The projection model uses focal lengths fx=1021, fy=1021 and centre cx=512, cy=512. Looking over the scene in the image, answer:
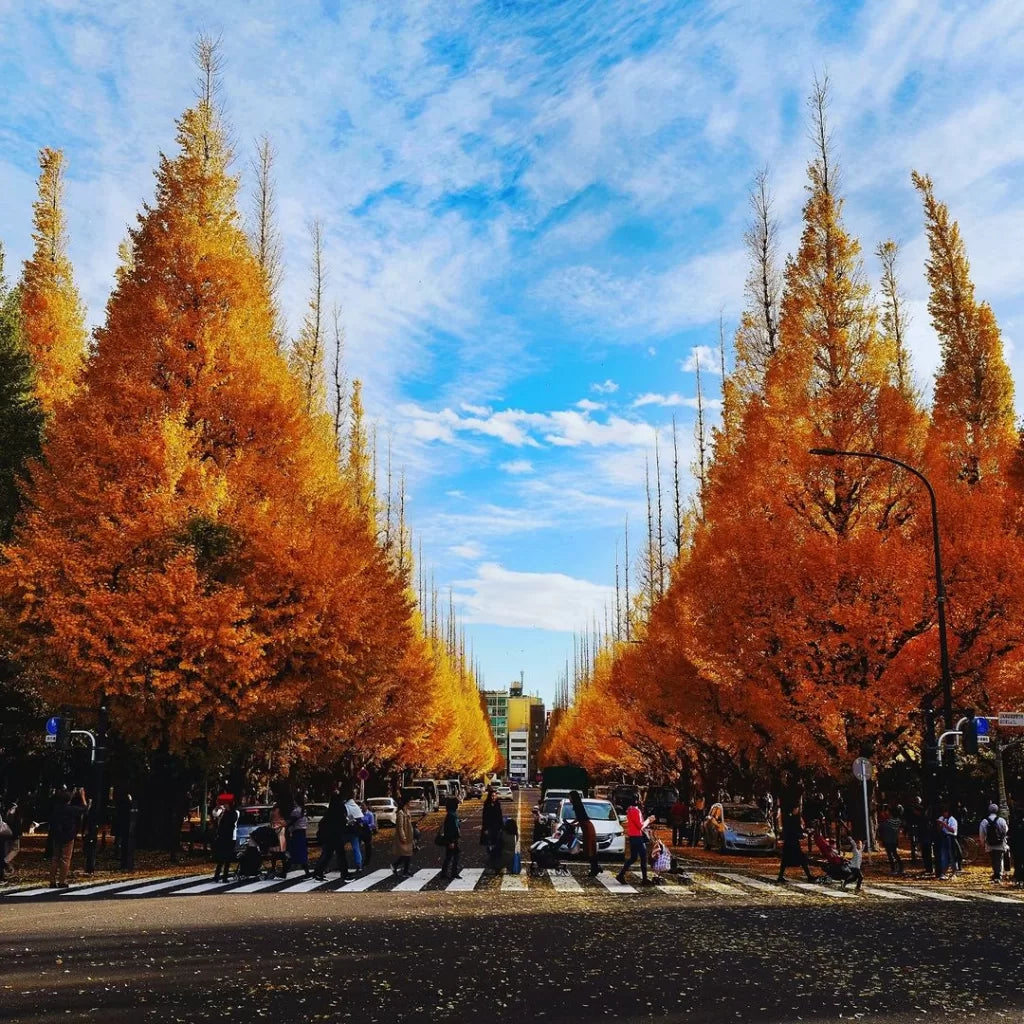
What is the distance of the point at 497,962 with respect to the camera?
9.79 meters

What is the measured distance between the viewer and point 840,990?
8539 millimetres

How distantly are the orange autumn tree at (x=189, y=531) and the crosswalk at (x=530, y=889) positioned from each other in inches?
167

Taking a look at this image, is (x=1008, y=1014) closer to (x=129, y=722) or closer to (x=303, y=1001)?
(x=303, y=1001)

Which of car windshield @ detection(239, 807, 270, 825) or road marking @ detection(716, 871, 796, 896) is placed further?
car windshield @ detection(239, 807, 270, 825)

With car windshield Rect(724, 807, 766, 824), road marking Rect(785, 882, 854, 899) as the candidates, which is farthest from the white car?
car windshield Rect(724, 807, 766, 824)

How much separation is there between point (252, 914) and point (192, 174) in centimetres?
1843

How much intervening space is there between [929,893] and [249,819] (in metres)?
17.1

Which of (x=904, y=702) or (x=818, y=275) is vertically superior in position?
(x=818, y=275)

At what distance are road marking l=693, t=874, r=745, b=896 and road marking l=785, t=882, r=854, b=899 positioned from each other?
1336mm

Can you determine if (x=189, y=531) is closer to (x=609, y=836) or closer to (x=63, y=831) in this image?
(x=63, y=831)

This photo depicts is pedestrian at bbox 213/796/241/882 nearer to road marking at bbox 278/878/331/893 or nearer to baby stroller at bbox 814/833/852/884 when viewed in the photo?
road marking at bbox 278/878/331/893

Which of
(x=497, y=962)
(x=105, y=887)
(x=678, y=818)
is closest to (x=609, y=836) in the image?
(x=678, y=818)

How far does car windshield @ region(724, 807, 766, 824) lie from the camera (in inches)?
1188

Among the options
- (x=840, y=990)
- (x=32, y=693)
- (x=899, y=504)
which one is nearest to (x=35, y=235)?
(x=32, y=693)
